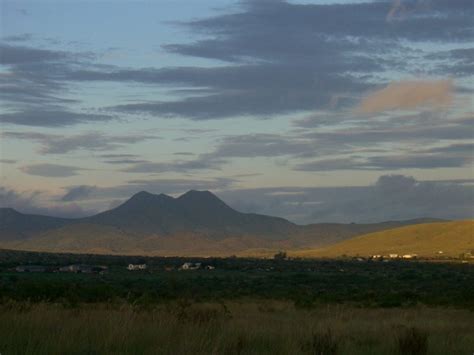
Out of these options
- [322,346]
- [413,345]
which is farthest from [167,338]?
[413,345]

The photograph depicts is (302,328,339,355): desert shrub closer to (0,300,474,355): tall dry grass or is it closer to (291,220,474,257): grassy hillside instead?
(0,300,474,355): tall dry grass

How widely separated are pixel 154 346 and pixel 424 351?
4126 millimetres

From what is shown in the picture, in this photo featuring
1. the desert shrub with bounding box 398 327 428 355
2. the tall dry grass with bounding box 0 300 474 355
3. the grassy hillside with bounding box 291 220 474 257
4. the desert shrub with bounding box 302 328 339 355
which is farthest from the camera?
the grassy hillside with bounding box 291 220 474 257

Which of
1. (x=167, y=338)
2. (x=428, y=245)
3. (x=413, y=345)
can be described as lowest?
(x=413, y=345)

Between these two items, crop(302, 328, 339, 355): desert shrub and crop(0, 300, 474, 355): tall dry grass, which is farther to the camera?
crop(302, 328, 339, 355): desert shrub

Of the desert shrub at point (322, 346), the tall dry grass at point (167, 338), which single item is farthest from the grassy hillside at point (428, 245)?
the desert shrub at point (322, 346)

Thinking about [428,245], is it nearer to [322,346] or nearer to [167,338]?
[322,346]

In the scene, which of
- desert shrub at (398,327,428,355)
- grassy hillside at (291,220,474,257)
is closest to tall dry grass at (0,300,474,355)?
desert shrub at (398,327,428,355)

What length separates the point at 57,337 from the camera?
454 inches

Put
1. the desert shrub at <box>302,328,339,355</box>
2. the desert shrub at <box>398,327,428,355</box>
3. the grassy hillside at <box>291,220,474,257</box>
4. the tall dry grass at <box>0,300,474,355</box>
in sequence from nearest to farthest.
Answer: the tall dry grass at <box>0,300,474,355</box> < the desert shrub at <box>302,328,339,355</box> < the desert shrub at <box>398,327,428,355</box> < the grassy hillside at <box>291,220,474,257</box>

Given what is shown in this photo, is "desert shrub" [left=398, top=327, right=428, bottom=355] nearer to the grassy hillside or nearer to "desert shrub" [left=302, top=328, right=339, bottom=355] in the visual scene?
"desert shrub" [left=302, top=328, right=339, bottom=355]

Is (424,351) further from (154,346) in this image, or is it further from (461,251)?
(461,251)

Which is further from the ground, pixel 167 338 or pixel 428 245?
pixel 428 245

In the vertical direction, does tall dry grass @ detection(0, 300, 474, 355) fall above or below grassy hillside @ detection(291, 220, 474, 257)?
below
